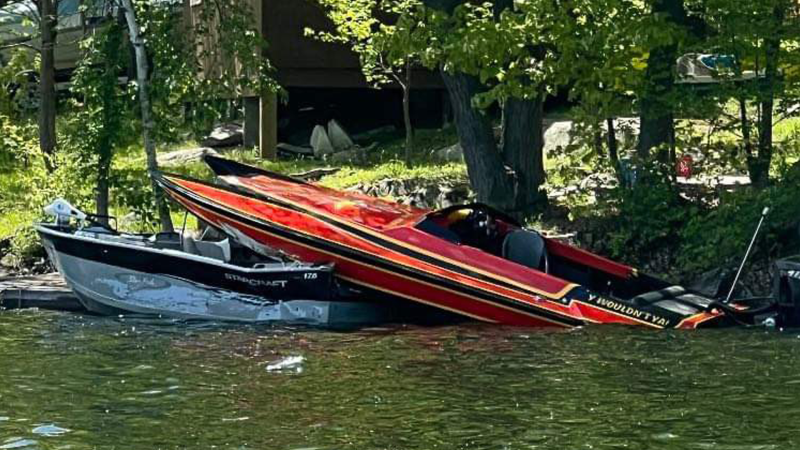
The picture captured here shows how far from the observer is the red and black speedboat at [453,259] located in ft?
42.9

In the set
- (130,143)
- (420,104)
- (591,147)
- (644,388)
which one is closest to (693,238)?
(591,147)

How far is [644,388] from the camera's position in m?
9.92

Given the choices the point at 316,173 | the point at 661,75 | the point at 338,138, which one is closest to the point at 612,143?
the point at 661,75

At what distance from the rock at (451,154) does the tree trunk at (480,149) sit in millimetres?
4785

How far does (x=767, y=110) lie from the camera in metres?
15.6

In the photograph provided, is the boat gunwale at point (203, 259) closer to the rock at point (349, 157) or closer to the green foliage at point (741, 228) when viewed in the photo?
the green foliage at point (741, 228)

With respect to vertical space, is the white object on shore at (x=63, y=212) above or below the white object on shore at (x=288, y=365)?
above

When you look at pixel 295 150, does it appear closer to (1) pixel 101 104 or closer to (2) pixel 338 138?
(2) pixel 338 138

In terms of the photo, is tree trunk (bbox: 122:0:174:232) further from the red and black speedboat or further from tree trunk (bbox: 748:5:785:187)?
tree trunk (bbox: 748:5:785:187)

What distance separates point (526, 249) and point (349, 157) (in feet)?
33.3

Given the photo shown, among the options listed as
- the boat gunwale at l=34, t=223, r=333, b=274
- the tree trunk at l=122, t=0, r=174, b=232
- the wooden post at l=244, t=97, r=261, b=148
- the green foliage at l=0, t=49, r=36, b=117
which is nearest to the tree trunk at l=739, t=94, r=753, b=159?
the boat gunwale at l=34, t=223, r=333, b=274

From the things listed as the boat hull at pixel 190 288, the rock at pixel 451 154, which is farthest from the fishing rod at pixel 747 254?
the rock at pixel 451 154

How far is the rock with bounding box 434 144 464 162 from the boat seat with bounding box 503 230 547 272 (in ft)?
26.4

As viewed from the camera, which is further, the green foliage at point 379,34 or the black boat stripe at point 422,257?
the green foliage at point 379,34
